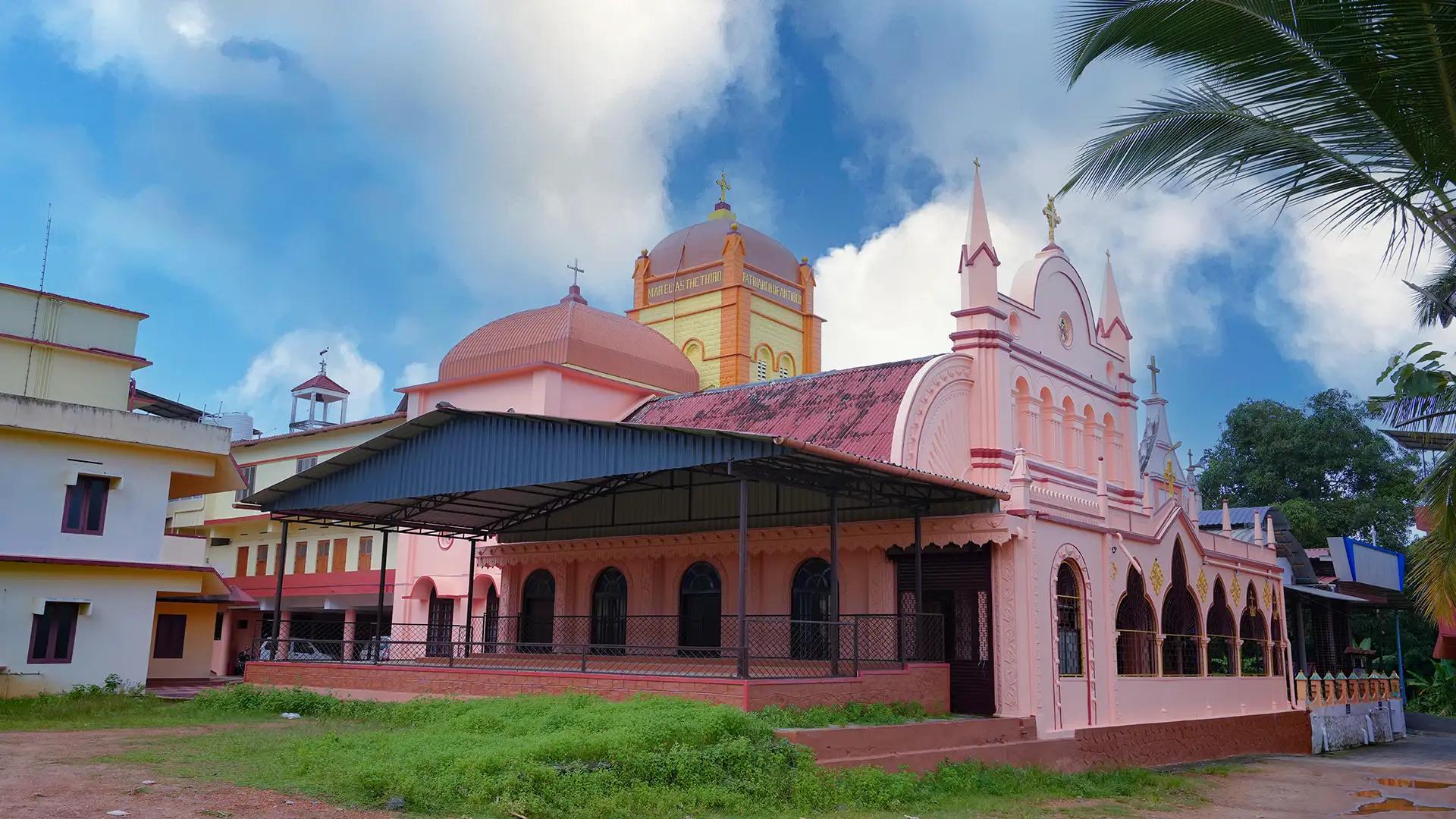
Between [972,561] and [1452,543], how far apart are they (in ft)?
25.0

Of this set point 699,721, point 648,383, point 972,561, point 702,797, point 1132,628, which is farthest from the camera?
point 648,383

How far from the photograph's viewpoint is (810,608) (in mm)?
19844

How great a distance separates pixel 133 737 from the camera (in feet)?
48.4

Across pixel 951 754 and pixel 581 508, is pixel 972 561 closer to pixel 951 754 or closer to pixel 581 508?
pixel 951 754

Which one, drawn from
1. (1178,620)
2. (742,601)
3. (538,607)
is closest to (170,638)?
(538,607)

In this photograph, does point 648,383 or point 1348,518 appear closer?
point 648,383

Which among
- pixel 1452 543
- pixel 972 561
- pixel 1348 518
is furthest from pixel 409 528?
pixel 1348 518

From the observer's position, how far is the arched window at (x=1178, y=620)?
2198 centimetres

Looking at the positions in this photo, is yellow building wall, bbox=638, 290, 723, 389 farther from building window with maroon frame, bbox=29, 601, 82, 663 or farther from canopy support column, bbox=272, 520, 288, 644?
building window with maroon frame, bbox=29, 601, 82, 663

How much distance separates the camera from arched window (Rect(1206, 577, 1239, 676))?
23719 millimetres

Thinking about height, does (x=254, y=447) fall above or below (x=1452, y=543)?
above

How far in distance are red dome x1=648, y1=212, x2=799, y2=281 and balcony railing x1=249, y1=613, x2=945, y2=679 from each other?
A: 16.1 m

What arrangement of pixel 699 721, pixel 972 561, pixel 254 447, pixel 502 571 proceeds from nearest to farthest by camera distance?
1. pixel 699 721
2. pixel 972 561
3. pixel 502 571
4. pixel 254 447

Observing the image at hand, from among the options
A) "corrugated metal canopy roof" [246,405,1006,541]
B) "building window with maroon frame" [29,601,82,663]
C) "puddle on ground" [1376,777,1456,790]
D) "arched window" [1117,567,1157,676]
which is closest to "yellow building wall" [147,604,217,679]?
"building window with maroon frame" [29,601,82,663]
